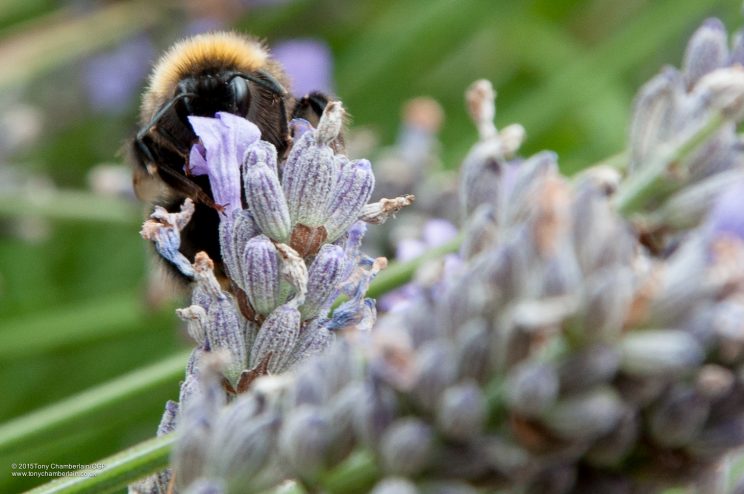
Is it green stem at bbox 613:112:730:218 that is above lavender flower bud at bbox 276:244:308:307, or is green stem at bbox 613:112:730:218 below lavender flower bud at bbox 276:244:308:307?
below

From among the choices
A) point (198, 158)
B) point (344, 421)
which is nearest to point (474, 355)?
point (344, 421)

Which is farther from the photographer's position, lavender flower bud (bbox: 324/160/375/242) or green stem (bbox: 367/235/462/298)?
green stem (bbox: 367/235/462/298)

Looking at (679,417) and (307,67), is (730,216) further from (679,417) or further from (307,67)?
(307,67)

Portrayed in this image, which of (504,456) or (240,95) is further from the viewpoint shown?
(240,95)

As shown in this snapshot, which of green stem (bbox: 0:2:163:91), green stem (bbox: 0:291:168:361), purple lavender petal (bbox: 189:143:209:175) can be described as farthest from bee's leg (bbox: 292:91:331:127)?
green stem (bbox: 0:2:163:91)

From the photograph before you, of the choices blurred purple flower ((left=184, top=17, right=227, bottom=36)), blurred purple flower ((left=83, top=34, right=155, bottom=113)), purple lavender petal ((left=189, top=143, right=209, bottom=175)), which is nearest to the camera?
purple lavender petal ((left=189, top=143, right=209, bottom=175))

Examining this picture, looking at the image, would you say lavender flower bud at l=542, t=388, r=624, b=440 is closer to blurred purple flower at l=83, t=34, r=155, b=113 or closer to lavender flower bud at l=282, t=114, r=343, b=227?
lavender flower bud at l=282, t=114, r=343, b=227
